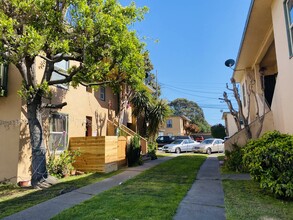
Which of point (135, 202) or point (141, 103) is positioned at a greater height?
point (141, 103)

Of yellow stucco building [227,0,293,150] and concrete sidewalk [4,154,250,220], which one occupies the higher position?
yellow stucco building [227,0,293,150]

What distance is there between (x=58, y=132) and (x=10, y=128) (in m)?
2.31

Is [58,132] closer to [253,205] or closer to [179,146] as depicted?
[253,205]

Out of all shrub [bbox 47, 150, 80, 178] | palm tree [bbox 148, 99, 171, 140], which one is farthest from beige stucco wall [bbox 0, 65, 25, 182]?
palm tree [bbox 148, 99, 171, 140]

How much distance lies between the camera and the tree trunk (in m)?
8.50

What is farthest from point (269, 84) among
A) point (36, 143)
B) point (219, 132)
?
point (219, 132)

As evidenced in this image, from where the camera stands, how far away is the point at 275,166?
6000mm

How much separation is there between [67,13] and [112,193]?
584 cm

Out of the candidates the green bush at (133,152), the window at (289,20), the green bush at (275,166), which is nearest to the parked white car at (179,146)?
the green bush at (133,152)

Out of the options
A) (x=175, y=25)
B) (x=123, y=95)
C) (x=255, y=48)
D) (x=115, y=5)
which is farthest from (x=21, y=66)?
(x=175, y=25)

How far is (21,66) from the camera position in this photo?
26.9ft

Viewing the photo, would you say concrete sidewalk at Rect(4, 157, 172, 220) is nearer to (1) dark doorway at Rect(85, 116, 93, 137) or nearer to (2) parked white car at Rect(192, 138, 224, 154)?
(1) dark doorway at Rect(85, 116, 93, 137)

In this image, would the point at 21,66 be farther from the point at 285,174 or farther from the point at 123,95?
the point at 123,95

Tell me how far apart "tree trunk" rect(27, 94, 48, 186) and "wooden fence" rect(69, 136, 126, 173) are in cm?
290
